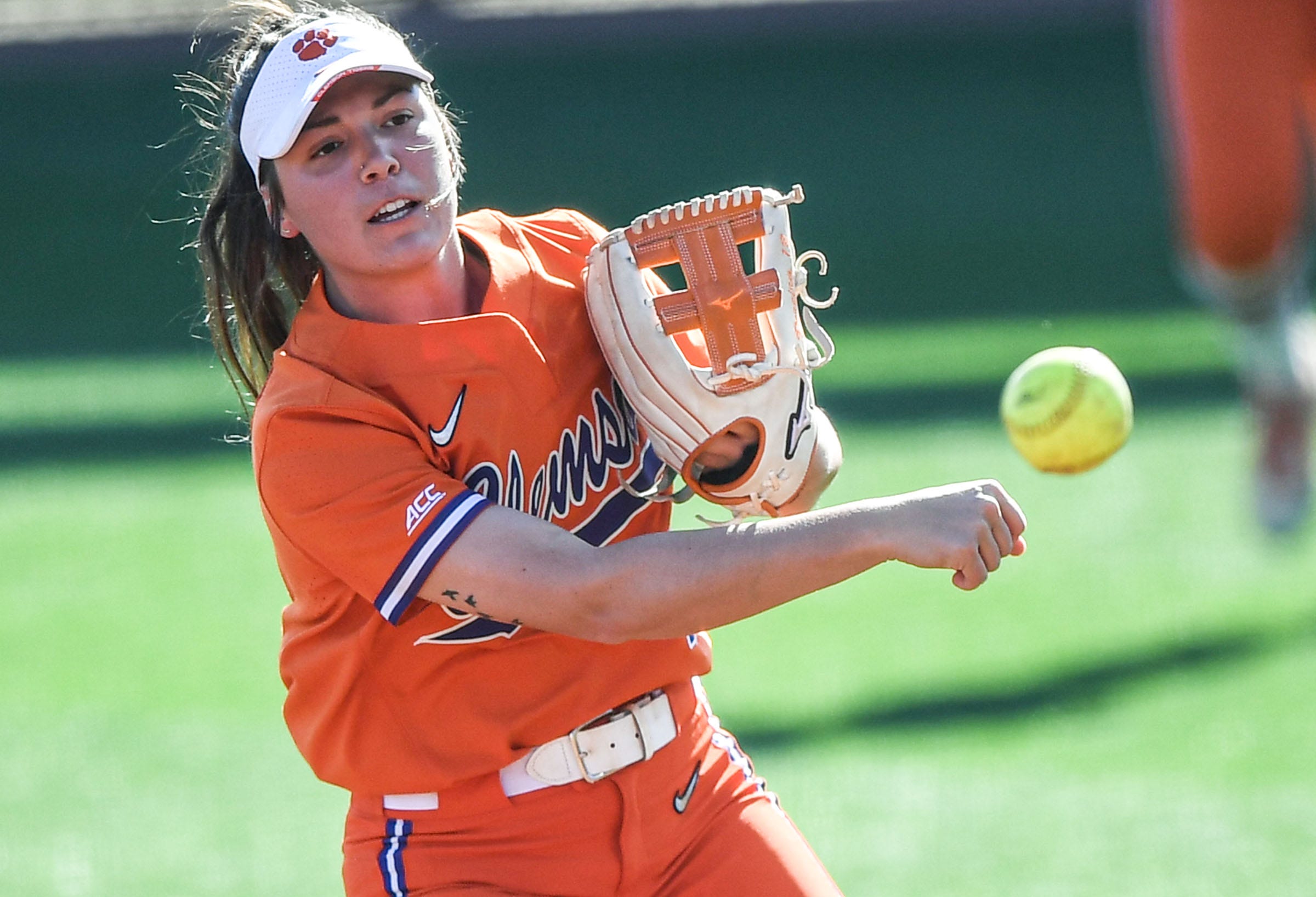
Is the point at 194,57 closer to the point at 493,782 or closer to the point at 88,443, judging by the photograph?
the point at 88,443

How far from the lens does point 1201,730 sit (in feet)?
20.7

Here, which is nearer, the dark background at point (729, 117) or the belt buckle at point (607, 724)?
the belt buckle at point (607, 724)

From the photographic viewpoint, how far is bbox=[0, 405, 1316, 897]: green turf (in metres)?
5.43

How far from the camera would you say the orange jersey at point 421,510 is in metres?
2.86

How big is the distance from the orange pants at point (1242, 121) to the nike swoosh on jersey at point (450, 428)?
115 centimetres

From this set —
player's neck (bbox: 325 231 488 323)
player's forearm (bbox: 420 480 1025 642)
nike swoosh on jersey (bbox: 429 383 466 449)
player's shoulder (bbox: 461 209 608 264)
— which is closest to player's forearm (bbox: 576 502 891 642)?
player's forearm (bbox: 420 480 1025 642)

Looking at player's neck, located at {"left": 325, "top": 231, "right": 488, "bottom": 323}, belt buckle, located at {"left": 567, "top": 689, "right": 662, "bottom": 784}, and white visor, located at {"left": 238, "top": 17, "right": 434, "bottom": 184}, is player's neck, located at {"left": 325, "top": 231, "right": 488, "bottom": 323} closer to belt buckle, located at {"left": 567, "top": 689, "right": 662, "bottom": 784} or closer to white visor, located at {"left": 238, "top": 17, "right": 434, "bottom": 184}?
white visor, located at {"left": 238, "top": 17, "right": 434, "bottom": 184}

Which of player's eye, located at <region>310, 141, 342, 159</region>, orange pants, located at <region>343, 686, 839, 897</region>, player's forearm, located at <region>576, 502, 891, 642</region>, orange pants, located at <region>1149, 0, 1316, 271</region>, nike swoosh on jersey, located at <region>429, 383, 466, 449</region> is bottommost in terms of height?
orange pants, located at <region>343, 686, 839, 897</region>

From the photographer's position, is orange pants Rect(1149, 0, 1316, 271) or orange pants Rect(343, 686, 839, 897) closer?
orange pants Rect(1149, 0, 1316, 271)

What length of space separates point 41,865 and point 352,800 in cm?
282

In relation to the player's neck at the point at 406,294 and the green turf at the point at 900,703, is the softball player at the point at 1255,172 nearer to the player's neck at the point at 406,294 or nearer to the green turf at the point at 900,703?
the player's neck at the point at 406,294

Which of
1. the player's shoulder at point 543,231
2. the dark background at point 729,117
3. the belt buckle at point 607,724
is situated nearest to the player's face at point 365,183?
the player's shoulder at point 543,231

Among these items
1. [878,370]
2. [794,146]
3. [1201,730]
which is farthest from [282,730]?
[794,146]

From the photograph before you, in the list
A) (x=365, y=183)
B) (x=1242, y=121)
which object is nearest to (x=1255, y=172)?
(x=1242, y=121)
